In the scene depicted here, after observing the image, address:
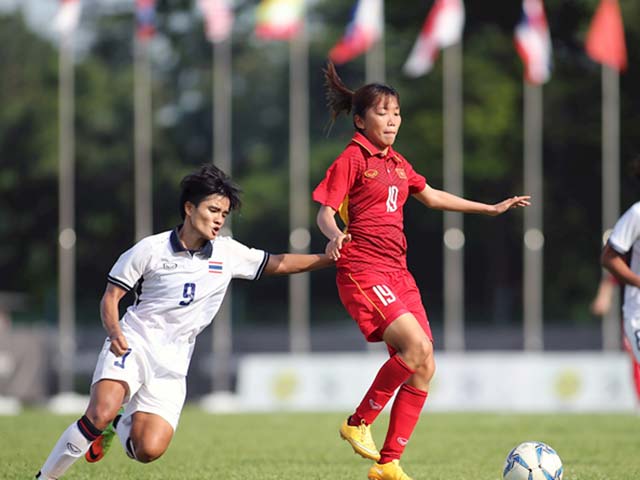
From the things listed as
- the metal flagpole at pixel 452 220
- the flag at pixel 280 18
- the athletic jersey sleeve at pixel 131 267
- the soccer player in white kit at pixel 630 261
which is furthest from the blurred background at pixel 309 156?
the athletic jersey sleeve at pixel 131 267

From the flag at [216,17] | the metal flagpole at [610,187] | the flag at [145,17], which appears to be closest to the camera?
the flag at [216,17]

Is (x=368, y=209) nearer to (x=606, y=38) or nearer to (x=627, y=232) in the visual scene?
(x=627, y=232)

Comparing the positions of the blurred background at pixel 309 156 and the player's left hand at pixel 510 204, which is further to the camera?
the blurred background at pixel 309 156

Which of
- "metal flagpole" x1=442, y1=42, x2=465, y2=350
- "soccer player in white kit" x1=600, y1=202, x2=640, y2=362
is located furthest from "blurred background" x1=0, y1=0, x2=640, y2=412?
"soccer player in white kit" x1=600, y1=202, x2=640, y2=362

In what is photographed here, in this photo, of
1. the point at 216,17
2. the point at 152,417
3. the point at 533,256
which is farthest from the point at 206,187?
the point at 533,256

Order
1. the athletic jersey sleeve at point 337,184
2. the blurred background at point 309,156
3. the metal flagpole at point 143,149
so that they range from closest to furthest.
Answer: the athletic jersey sleeve at point 337,184, the metal flagpole at point 143,149, the blurred background at point 309,156

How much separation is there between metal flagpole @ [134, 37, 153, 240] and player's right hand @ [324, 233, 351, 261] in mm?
24559

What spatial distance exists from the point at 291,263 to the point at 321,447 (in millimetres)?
4462

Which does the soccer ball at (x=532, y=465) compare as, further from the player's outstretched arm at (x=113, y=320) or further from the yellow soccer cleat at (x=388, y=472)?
the player's outstretched arm at (x=113, y=320)

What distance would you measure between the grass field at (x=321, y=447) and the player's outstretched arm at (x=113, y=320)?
1641 millimetres

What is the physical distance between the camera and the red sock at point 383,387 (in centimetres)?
764

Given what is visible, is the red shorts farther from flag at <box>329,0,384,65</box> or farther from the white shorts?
flag at <box>329,0,384,65</box>

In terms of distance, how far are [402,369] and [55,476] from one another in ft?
7.15

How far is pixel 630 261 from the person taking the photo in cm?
846
